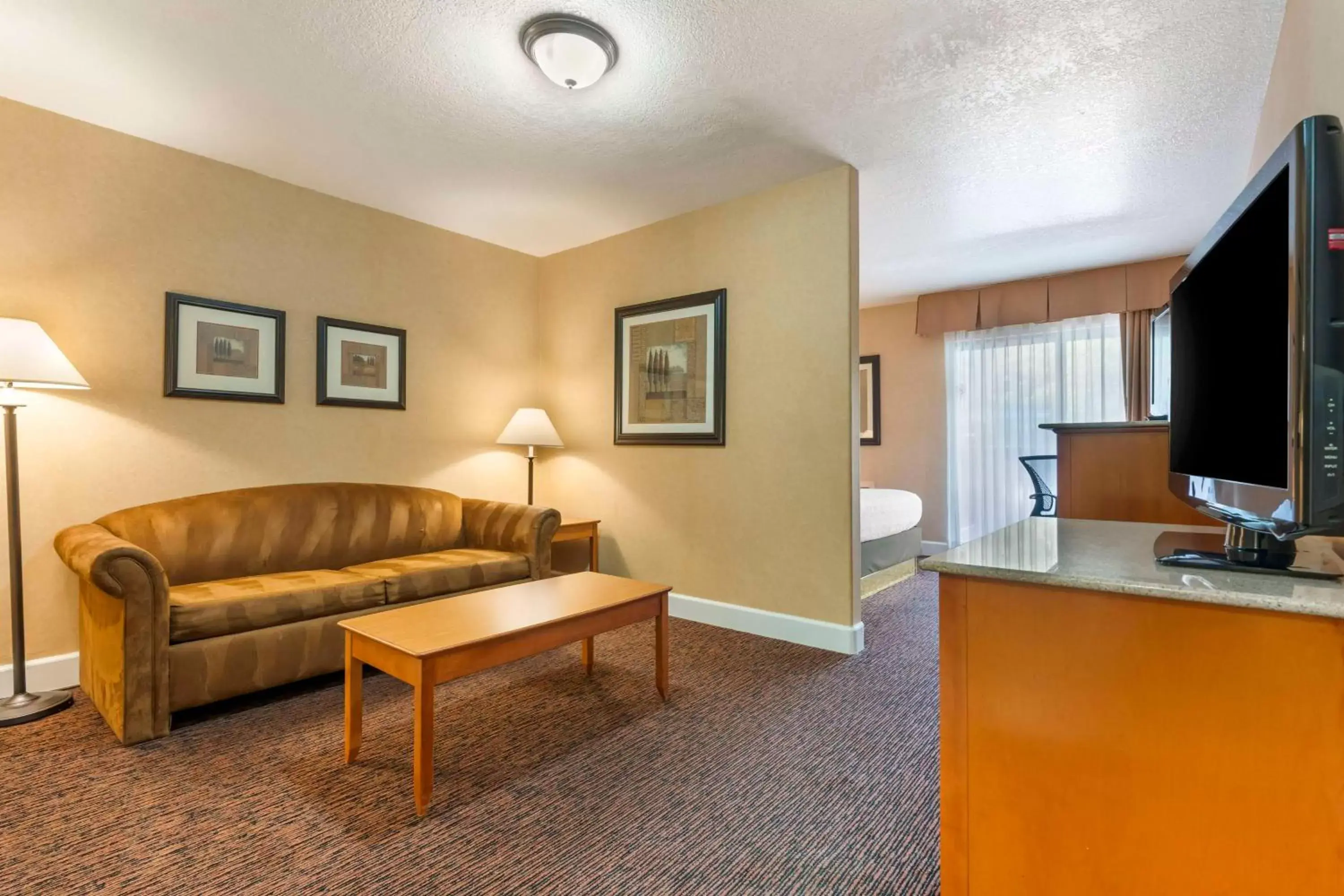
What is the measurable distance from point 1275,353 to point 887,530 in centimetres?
346

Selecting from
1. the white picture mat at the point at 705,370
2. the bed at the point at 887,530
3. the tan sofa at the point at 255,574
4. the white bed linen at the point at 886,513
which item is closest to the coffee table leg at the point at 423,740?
the tan sofa at the point at 255,574

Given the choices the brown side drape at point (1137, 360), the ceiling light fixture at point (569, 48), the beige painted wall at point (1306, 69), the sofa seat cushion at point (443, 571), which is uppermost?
the ceiling light fixture at point (569, 48)

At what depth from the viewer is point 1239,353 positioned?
1102 mm

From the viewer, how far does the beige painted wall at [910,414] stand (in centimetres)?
565

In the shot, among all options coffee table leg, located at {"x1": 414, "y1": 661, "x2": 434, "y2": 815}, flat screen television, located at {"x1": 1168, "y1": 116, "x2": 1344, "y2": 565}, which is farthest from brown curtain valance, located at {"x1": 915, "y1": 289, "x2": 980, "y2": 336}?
coffee table leg, located at {"x1": 414, "y1": 661, "x2": 434, "y2": 815}

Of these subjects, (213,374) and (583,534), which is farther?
(583,534)

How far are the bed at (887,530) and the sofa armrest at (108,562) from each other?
11.4 feet

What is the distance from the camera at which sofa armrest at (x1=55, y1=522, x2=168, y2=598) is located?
1.98 metres

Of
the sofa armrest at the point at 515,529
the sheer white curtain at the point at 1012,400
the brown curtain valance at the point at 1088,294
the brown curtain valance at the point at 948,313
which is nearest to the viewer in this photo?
the sofa armrest at the point at 515,529

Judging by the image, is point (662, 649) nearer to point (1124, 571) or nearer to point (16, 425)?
point (1124, 571)

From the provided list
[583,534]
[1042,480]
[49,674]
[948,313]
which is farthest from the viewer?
[948,313]

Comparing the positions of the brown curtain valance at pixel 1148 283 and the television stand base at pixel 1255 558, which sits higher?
the brown curtain valance at pixel 1148 283

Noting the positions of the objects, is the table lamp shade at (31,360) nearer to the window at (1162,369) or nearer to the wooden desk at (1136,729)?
the wooden desk at (1136,729)

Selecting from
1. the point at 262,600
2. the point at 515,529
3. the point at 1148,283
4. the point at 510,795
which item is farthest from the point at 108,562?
the point at 1148,283
